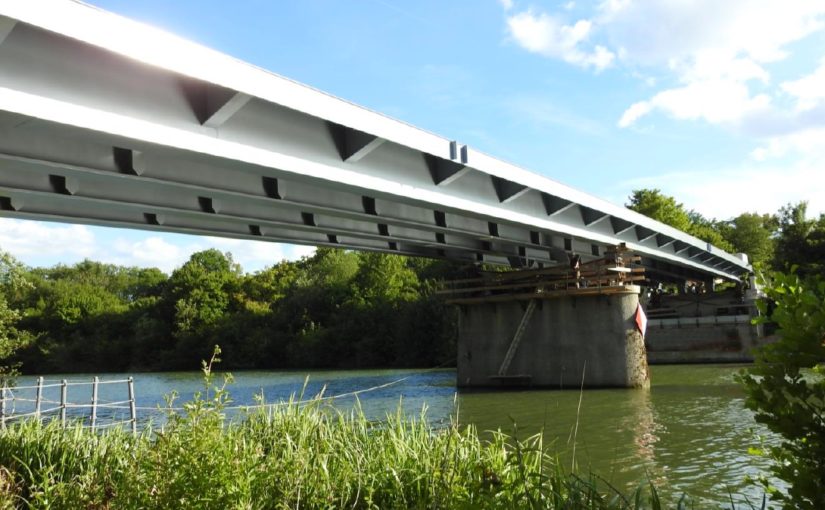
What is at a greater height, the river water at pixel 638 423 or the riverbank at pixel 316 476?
the riverbank at pixel 316 476

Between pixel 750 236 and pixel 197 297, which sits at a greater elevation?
pixel 750 236

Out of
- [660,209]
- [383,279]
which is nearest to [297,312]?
[383,279]

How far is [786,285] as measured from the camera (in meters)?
3.02

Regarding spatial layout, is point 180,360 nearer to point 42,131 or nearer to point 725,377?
point 725,377

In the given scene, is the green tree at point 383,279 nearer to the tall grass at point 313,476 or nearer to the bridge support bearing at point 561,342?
the bridge support bearing at point 561,342

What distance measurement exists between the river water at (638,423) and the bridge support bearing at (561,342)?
47.7 inches

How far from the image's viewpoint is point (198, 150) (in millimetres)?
10352

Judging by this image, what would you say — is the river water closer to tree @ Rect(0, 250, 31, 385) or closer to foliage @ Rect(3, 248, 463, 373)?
tree @ Rect(0, 250, 31, 385)

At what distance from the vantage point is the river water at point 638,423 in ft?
31.8

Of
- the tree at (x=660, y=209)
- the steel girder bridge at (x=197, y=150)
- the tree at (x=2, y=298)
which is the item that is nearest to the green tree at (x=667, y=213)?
the tree at (x=660, y=209)

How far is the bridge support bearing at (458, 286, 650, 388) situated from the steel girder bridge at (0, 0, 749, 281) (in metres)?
5.24

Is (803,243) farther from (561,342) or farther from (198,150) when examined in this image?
(198,150)

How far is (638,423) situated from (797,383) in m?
14.0

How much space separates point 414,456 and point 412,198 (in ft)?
32.3
